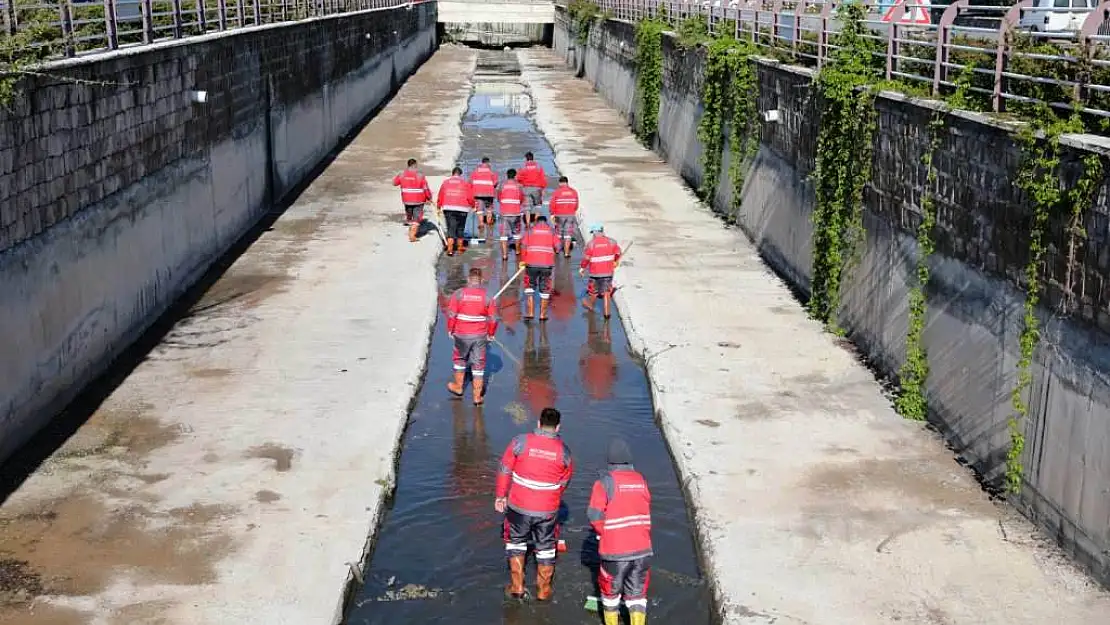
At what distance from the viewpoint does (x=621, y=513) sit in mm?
8898

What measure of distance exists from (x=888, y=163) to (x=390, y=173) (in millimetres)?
17664

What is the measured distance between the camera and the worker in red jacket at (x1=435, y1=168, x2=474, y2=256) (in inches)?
837

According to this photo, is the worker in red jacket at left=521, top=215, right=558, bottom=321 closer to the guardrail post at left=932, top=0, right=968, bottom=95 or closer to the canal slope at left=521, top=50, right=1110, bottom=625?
the canal slope at left=521, top=50, right=1110, bottom=625

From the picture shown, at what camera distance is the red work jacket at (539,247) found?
17547 mm

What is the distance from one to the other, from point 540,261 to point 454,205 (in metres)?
4.23

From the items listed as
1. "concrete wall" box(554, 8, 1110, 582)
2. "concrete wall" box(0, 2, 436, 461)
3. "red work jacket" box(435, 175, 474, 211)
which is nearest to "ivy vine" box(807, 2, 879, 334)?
"concrete wall" box(554, 8, 1110, 582)

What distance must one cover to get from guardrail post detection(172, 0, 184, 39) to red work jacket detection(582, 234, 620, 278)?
25.2 ft

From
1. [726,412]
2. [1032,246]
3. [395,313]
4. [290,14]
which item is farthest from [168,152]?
[290,14]

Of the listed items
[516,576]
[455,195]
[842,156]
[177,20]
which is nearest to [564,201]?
[455,195]

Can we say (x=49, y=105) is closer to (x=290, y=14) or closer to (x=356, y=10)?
(x=290, y=14)

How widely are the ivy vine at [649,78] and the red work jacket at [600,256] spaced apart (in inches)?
725

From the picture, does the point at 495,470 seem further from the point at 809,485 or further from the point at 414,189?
the point at 414,189

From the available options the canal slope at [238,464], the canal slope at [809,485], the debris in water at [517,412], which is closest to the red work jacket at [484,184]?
the canal slope at [238,464]

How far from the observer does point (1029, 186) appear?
1109 cm
